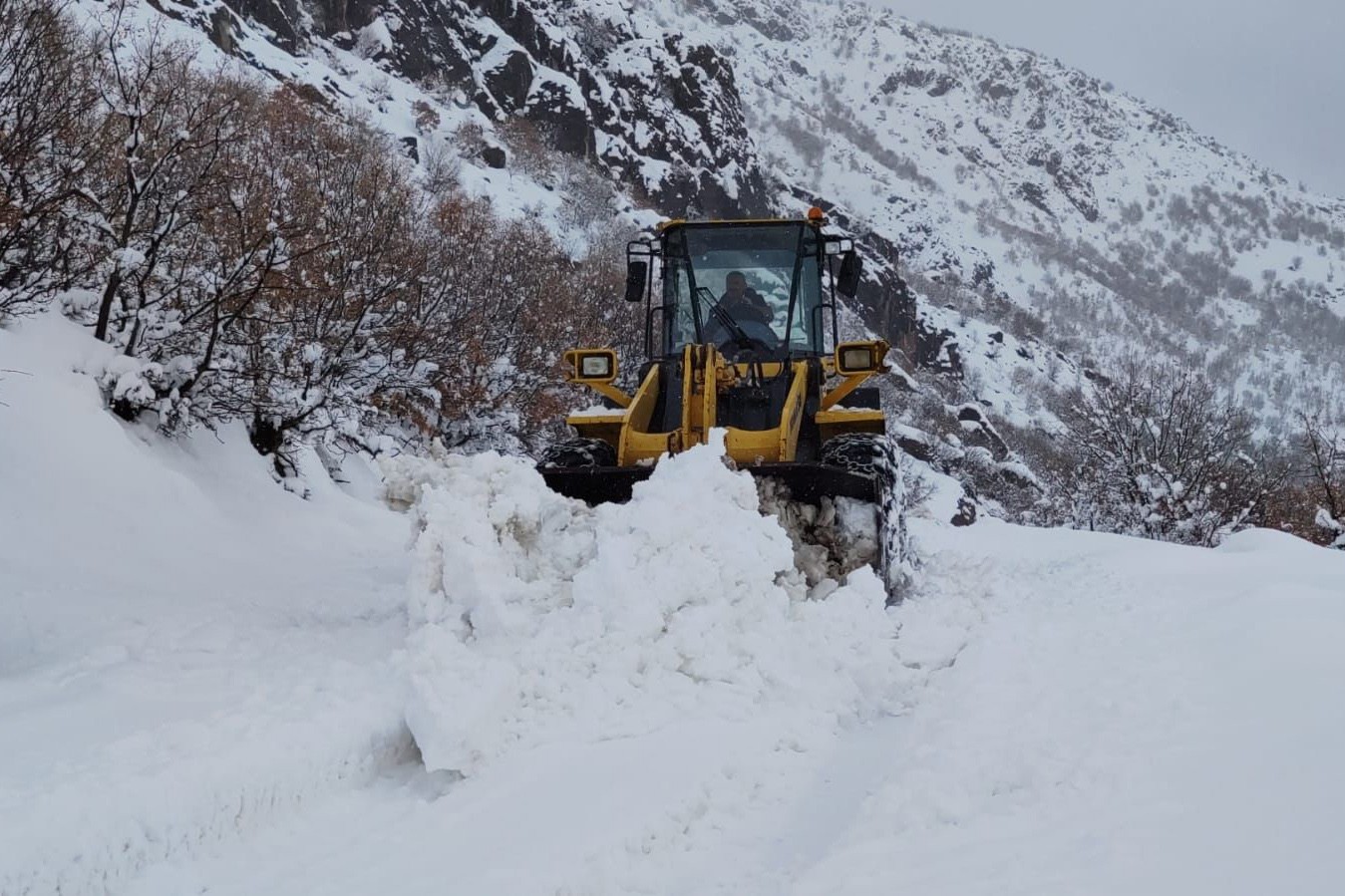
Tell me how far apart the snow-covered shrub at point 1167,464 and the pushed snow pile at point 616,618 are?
18.1 metres

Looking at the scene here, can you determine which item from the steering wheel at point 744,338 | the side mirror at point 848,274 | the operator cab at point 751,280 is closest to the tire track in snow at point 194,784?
the steering wheel at point 744,338

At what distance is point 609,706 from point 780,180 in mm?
85273

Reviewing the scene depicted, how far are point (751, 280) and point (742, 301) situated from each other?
7.2 inches

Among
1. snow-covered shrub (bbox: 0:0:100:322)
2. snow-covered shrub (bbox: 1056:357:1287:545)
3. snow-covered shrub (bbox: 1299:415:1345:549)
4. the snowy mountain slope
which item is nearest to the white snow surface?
snow-covered shrub (bbox: 0:0:100:322)

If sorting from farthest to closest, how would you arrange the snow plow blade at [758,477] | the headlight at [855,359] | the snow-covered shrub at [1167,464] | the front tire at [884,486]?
1. the snow-covered shrub at [1167,464]
2. the headlight at [855,359]
3. the front tire at [884,486]
4. the snow plow blade at [758,477]

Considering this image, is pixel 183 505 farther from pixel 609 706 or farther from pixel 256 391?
pixel 609 706

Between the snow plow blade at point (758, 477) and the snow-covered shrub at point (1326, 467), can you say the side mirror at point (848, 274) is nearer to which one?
the snow plow blade at point (758, 477)

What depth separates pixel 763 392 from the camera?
696cm

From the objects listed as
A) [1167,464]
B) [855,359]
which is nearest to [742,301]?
[855,359]

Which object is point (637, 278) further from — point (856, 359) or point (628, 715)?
point (628, 715)

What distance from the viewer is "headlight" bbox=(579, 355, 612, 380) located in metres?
7.62

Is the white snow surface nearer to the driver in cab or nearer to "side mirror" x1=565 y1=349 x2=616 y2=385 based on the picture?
"side mirror" x1=565 y1=349 x2=616 y2=385

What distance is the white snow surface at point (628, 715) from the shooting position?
2.56m

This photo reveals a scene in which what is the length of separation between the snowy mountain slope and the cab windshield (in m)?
30.1
